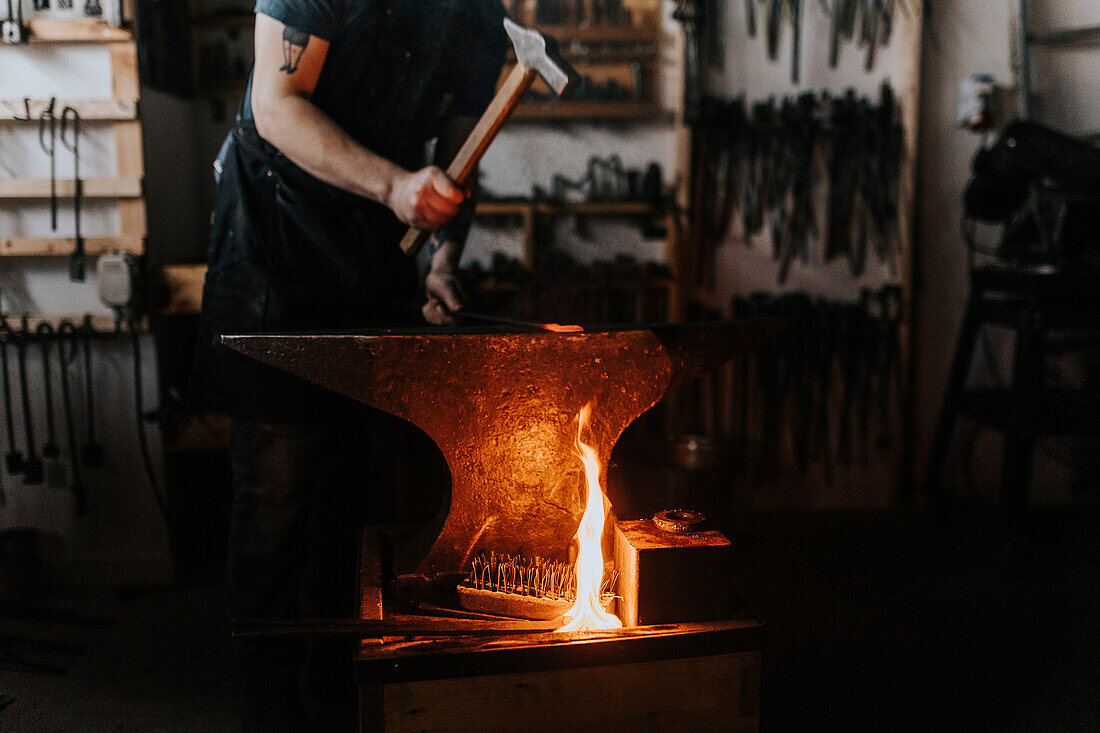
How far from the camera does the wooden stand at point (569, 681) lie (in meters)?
1.09

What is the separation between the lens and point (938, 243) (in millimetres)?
3457

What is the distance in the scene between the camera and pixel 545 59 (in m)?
1.40

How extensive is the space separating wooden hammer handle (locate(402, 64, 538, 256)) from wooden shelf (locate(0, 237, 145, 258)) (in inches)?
62.7

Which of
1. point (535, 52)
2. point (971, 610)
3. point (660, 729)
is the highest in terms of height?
point (535, 52)

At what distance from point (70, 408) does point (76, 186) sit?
0.73m

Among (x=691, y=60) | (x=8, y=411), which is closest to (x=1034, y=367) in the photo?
(x=691, y=60)

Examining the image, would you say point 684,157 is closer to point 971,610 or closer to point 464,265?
point 464,265

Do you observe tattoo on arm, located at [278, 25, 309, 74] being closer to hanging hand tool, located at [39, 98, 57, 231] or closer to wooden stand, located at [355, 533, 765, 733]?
wooden stand, located at [355, 533, 765, 733]

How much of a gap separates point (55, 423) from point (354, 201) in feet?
5.36

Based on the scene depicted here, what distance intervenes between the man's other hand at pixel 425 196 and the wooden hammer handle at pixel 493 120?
6cm

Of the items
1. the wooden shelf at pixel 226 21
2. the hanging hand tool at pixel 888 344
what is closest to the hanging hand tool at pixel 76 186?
the wooden shelf at pixel 226 21

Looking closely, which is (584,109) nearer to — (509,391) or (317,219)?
(317,219)

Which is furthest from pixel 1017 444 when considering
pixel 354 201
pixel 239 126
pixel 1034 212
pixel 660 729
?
pixel 239 126

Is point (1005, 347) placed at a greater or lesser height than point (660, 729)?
greater
